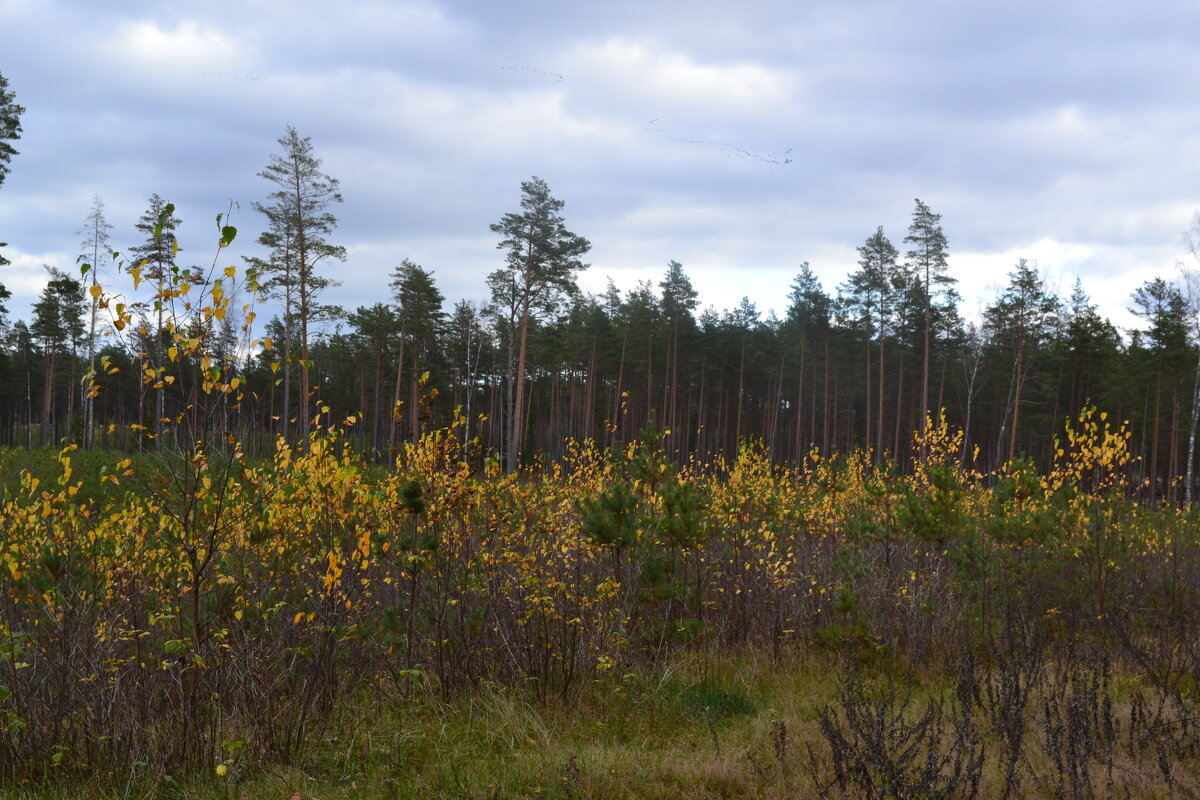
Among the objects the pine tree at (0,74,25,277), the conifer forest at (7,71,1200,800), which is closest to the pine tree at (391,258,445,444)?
the pine tree at (0,74,25,277)

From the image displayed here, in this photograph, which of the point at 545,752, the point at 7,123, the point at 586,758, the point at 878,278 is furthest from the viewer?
the point at 878,278

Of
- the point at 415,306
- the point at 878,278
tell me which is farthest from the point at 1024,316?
the point at 415,306

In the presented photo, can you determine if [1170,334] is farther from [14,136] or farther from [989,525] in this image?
[14,136]

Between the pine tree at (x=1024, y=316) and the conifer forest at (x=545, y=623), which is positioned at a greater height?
the pine tree at (x=1024, y=316)

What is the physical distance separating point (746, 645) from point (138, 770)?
4.80 meters

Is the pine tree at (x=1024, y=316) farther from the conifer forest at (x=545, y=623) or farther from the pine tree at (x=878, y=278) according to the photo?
the conifer forest at (x=545, y=623)

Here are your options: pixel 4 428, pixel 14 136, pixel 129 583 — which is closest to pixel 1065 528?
pixel 129 583

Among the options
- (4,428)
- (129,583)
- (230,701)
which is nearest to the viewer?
(230,701)

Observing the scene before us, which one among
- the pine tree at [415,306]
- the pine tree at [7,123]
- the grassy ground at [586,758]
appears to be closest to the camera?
the grassy ground at [586,758]

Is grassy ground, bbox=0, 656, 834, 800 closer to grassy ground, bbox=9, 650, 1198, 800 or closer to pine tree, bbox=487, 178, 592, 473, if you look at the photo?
grassy ground, bbox=9, 650, 1198, 800

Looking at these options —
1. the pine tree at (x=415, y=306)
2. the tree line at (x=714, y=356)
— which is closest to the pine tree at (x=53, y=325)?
the tree line at (x=714, y=356)

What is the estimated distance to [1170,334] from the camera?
30.0 m

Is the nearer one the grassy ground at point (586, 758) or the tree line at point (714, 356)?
the grassy ground at point (586, 758)

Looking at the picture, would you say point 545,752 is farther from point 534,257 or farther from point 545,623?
point 534,257
